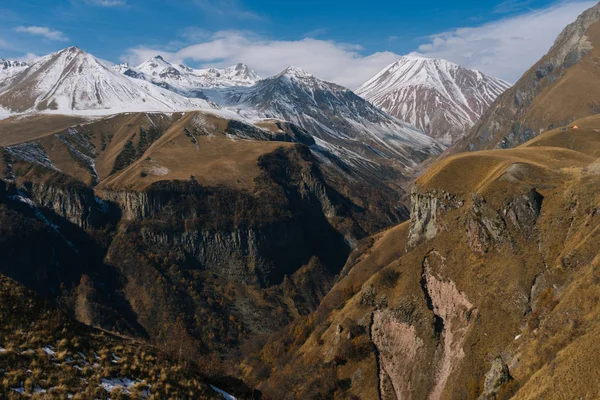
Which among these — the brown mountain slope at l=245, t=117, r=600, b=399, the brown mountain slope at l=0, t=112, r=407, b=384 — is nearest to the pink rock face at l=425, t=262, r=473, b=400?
the brown mountain slope at l=245, t=117, r=600, b=399

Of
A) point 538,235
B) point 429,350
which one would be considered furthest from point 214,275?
point 538,235

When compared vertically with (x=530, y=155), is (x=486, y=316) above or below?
below

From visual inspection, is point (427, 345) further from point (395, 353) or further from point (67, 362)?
point (67, 362)

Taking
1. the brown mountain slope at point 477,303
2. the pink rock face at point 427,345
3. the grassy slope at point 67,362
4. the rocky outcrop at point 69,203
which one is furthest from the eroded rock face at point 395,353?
the rocky outcrop at point 69,203

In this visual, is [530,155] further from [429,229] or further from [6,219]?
[6,219]

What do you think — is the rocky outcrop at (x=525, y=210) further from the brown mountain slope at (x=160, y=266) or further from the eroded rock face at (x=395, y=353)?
the brown mountain slope at (x=160, y=266)

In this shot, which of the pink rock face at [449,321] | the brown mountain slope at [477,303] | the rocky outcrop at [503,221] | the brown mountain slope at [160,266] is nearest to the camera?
the brown mountain slope at [477,303]
